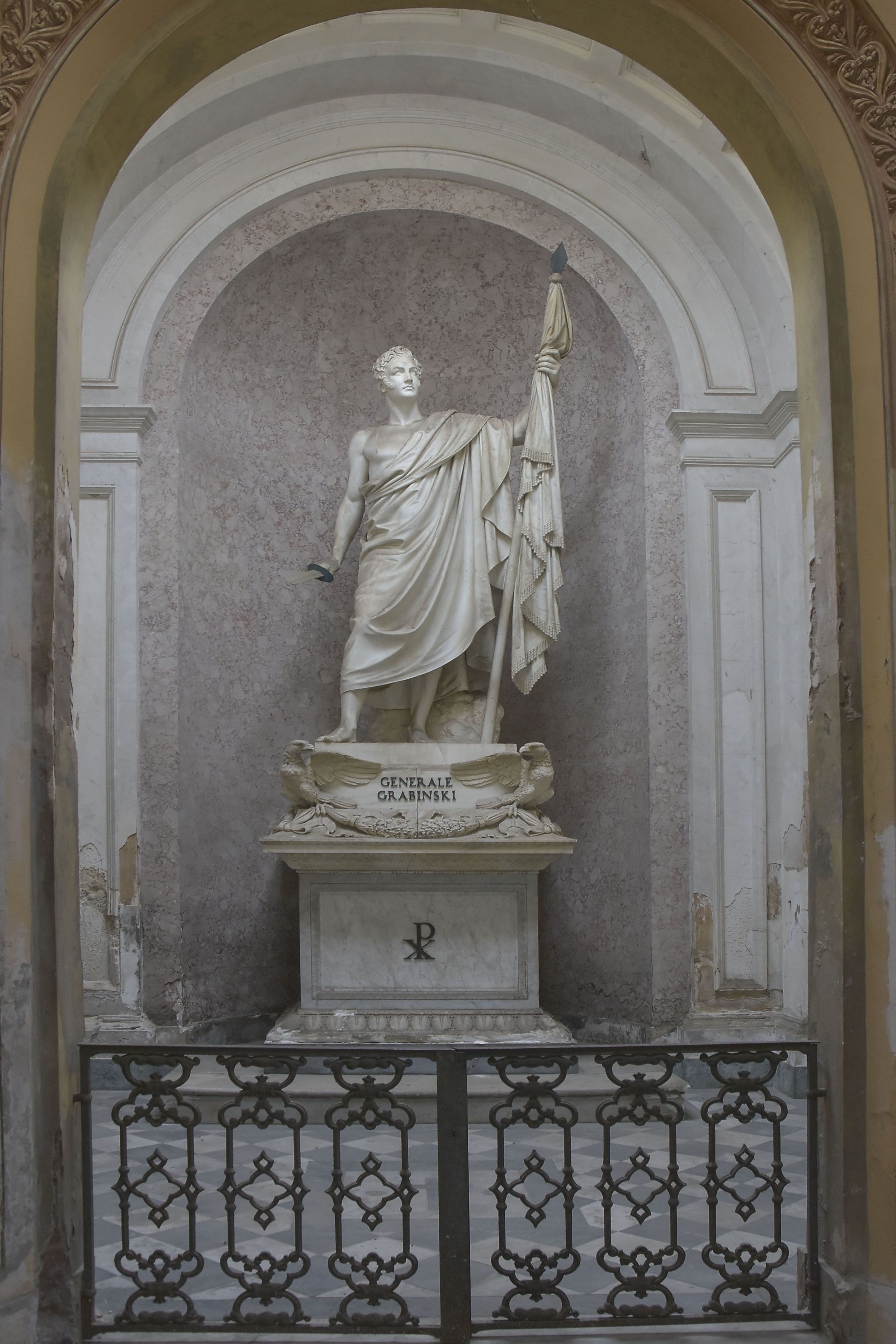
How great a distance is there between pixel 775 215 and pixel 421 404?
4.23 meters

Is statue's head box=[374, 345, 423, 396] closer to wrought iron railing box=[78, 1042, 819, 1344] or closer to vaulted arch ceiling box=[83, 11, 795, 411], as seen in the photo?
vaulted arch ceiling box=[83, 11, 795, 411]

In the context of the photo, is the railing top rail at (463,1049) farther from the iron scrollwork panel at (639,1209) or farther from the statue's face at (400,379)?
the statue's face at (400,379)

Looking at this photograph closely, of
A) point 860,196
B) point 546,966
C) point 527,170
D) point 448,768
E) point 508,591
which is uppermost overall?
point 527,170

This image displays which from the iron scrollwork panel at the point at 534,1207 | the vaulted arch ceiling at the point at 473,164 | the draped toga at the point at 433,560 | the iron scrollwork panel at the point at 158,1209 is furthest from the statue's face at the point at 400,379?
the iron scrollwork panel at the point at 534,1207

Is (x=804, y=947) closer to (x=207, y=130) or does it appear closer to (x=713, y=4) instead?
(x=713, y=4)

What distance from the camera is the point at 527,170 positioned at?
24.5ft

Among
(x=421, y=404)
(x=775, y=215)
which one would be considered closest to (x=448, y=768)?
(x=421, y=404)

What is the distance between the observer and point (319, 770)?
20.9ft

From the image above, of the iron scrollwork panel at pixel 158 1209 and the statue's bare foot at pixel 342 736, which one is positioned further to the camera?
the statue's bare foot at pixel 342 736

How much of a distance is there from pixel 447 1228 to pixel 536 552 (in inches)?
152

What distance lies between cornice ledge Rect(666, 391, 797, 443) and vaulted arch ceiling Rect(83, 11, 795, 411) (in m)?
0.08

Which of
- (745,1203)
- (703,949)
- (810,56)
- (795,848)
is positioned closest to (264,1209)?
(745,1203)

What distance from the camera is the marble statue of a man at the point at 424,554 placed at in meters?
6.61

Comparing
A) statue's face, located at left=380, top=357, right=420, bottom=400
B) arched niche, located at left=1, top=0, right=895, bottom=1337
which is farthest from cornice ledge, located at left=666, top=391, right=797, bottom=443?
arched niche, located at left=1, top=0, right=895, bottom=1337
